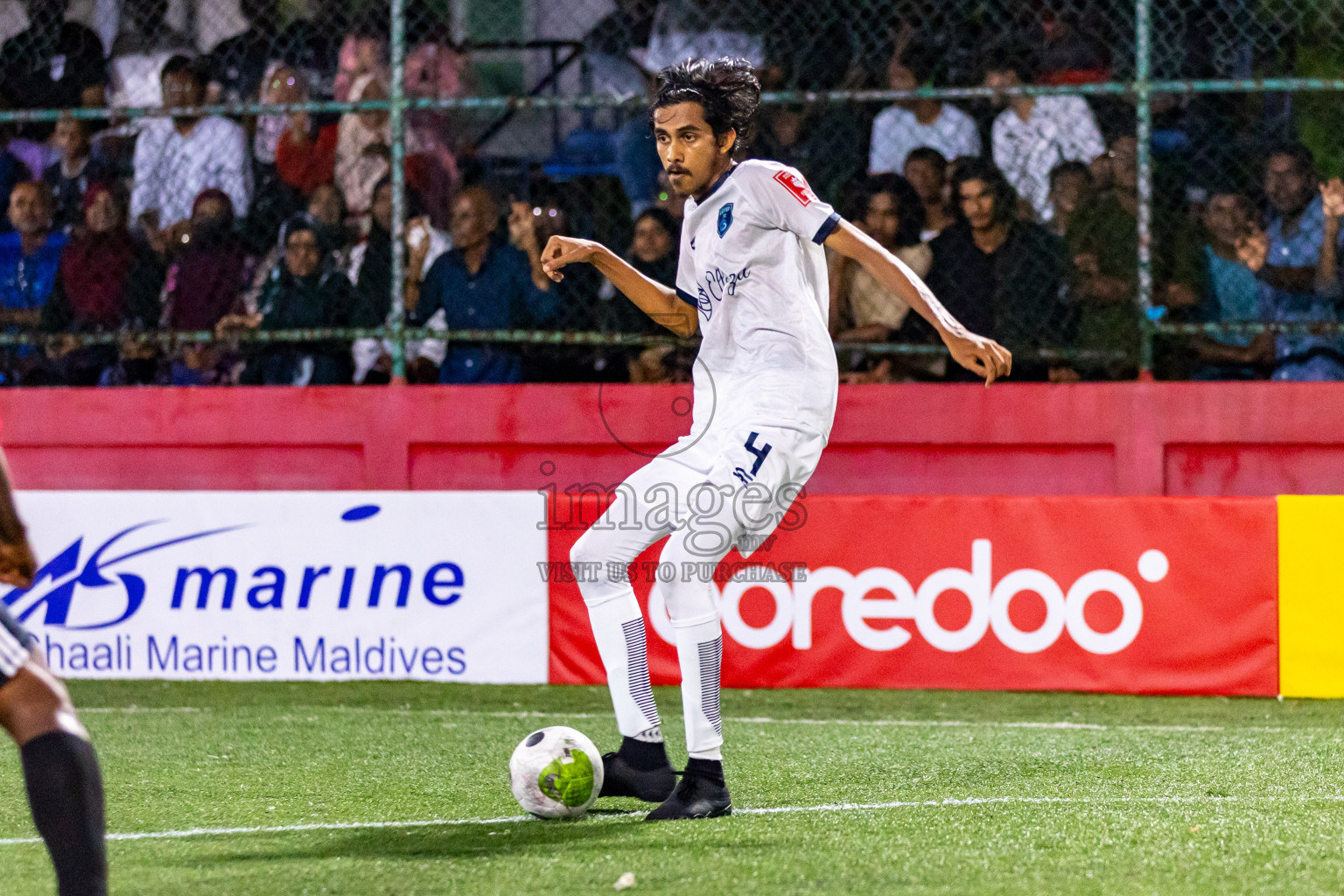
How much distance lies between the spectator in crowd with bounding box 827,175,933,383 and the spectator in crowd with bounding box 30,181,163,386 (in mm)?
3871

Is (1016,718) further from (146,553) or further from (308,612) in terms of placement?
(146,553)

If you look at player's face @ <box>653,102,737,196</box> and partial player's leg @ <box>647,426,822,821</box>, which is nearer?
partial player's leg @ <box>647,426,822,821</box>

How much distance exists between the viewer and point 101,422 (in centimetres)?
920

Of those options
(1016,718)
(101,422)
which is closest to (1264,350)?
(1016,718)

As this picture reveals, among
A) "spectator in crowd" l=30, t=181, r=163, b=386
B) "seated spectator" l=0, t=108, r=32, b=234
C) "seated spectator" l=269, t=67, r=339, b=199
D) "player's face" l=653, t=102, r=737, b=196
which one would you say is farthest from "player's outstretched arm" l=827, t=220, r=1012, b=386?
"seated spectator" l=0, t=108, r=32, b=234

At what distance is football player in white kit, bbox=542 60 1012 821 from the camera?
443 cm

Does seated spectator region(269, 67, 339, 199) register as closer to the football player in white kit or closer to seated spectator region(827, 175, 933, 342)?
seated spectator region(827, 175, 933, 342)

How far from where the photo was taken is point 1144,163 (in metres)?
8.18

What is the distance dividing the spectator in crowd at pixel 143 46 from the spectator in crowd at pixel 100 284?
29.4 inches

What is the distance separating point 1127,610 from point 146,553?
15.9ft

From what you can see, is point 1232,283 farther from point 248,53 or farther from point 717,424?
point 248,53

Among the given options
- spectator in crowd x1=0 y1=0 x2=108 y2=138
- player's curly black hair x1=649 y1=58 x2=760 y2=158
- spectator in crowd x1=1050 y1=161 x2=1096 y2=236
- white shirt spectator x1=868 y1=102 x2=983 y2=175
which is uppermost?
spectator in crowd x1=0 y1=0 x2=108 y2=138

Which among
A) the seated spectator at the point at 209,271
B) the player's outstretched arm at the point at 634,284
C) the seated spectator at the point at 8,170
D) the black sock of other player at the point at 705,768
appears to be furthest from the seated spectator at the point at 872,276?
the seated spectator at the point at 8,170

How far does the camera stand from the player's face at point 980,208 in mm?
8258
